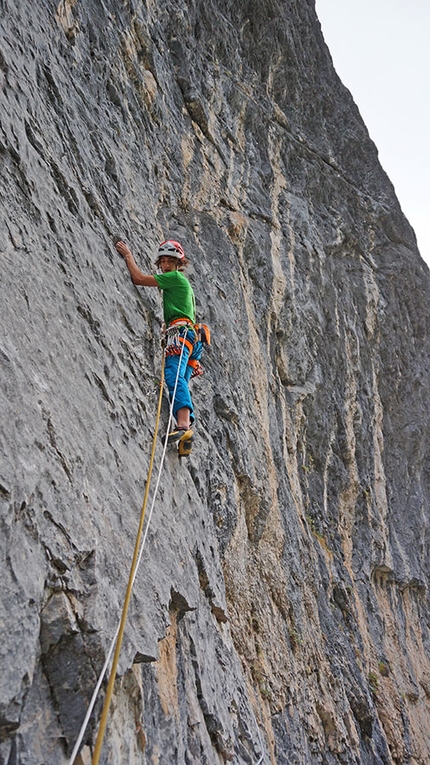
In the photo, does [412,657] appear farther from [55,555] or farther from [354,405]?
[55,555]

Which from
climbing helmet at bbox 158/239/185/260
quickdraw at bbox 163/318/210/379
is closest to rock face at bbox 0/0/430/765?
quickdraw at bbox 163/318/210/379

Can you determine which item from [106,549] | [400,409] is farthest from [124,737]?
[400,409]

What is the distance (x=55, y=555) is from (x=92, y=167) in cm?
361

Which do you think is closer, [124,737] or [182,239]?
[124,737]

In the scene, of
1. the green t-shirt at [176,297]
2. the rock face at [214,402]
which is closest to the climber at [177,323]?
the green t-shirt at [176,297]

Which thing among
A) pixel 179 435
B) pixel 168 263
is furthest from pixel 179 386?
pixel 168 263

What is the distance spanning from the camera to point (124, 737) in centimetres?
283

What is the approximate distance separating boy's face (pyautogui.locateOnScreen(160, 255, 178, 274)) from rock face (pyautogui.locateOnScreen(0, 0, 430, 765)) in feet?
1.12

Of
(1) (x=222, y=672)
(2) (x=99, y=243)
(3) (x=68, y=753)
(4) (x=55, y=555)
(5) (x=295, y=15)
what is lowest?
(3) (x=68, y=753)

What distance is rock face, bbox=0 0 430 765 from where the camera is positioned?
9.69ft

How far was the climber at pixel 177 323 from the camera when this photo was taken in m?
5.03

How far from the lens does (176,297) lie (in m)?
5.46

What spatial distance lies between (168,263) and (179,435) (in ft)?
5.85

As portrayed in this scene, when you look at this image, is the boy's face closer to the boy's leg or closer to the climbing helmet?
the climbing helmet
